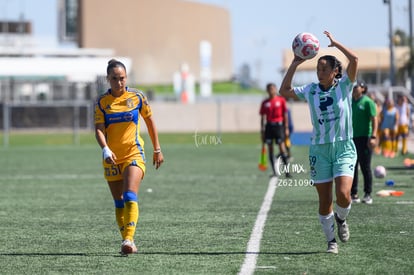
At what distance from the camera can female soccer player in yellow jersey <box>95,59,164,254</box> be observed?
35.1 feet

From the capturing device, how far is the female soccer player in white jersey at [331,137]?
10.6 m

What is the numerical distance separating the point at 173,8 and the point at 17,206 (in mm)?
118663

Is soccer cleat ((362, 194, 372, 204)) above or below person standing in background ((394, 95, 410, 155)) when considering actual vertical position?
below

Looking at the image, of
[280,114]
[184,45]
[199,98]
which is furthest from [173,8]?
[280,114]

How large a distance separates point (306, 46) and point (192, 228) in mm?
3375

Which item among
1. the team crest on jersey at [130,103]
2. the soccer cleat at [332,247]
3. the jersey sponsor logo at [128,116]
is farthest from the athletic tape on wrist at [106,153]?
the soccer cleat at [332,247]

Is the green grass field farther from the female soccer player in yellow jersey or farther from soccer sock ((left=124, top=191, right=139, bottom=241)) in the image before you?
the female soccer player in yellow jersey

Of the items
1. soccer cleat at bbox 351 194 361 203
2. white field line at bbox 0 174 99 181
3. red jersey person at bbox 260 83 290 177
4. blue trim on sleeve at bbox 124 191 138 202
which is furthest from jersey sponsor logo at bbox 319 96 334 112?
white field line at bbox 0 174 99 181

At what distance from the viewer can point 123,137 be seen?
35.7 ft

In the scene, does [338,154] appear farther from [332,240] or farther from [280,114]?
[280,114]

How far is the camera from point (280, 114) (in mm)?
22797

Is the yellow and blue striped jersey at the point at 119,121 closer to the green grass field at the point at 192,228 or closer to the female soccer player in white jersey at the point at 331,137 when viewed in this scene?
the green grass field at the point at 192,228

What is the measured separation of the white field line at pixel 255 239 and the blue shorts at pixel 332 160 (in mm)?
1008

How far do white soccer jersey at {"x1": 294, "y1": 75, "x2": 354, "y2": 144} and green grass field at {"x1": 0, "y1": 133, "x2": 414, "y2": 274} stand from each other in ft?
3.93
